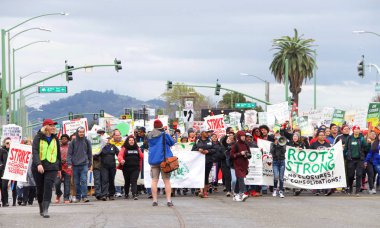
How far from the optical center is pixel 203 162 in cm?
2498

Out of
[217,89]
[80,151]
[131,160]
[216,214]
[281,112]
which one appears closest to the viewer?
[216,214]

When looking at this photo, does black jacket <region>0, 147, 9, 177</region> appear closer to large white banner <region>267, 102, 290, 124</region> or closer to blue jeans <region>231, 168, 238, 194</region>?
blue jeans <region>231, 168, 238, 194</region>

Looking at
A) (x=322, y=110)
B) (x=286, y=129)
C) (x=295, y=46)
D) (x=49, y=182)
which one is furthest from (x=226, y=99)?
(x=49, y=182)

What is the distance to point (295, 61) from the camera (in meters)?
72.5

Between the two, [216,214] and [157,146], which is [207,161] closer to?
[157,146]

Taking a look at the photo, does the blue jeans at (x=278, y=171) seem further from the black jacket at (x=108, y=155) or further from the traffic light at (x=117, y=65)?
the traffic light at (x=117, y=65)

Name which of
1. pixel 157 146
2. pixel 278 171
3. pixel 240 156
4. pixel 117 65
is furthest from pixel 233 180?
pixel 117 65

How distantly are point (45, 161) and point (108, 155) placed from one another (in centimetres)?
688

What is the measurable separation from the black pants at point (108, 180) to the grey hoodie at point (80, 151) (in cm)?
118

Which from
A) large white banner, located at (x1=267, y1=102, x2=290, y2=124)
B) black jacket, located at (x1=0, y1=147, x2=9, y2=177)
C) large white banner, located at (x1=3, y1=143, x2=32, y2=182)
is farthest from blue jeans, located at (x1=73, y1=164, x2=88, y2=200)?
large white banner, located at (x1=267, y1=102, x2=290, y2=124)

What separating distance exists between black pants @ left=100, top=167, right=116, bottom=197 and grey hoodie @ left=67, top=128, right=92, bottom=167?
118cm

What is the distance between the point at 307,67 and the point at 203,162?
48229 millimetres

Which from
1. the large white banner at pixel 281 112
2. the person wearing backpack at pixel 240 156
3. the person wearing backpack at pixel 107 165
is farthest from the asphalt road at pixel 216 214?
the large white banner at pixel 281 112

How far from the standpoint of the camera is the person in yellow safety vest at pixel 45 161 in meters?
17.0
